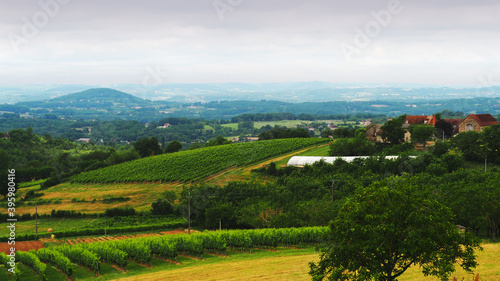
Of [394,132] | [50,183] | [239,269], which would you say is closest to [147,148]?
[50,183]

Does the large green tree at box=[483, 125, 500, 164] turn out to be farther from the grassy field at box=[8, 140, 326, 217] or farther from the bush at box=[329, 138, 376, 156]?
the grassy field at box=[8, 140, 326, 217]

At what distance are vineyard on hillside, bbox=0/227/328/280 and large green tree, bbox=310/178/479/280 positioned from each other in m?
10.6

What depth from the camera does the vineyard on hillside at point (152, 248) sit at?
105 feet

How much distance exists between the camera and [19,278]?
2945cm

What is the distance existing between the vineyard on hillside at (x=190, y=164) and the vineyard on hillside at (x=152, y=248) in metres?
37.8

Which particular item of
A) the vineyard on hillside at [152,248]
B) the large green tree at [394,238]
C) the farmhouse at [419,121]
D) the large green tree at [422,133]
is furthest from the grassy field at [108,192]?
the large green tree at [394,238]

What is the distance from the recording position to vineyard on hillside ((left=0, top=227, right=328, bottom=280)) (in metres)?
32.0

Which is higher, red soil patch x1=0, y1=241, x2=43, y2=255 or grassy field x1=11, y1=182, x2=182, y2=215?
red soil patch x1=0, y1=241, x2=43, y2=255

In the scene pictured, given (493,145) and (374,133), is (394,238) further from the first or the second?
(374,133)

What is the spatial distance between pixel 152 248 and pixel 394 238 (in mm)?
21219

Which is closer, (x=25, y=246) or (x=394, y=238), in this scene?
(x=394, y=238)

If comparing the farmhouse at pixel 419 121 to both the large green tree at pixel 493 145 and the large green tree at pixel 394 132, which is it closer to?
the large green tree at pixel 394 132

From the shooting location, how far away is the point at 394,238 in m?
19.3

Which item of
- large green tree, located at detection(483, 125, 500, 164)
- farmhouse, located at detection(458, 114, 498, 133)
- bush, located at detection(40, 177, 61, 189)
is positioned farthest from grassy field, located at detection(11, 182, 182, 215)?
farmhouse, located at detection(458, 114, 498, 133)
